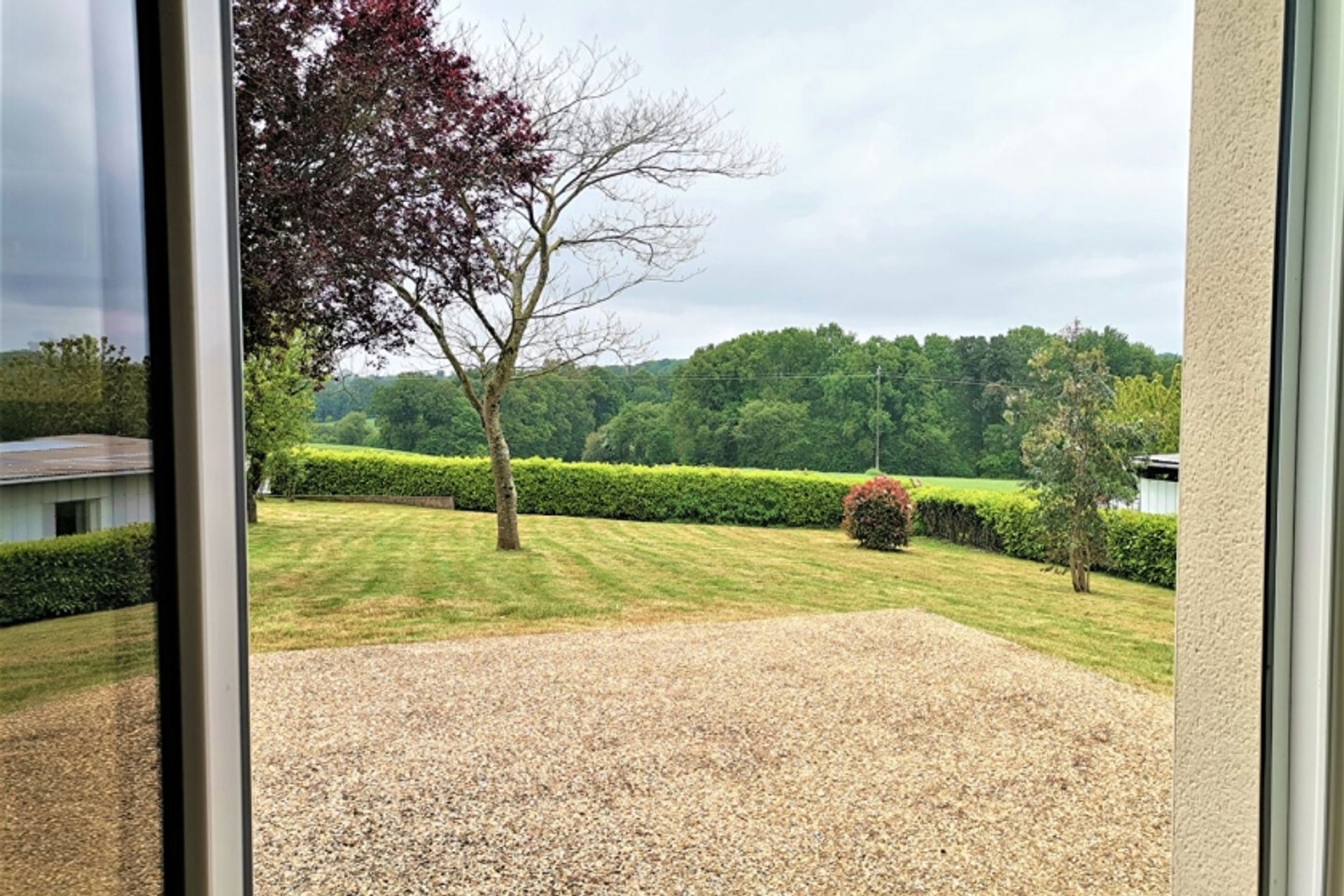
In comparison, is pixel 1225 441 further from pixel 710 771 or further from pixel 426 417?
pixel 426 417

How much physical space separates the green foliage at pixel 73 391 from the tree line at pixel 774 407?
559 cm

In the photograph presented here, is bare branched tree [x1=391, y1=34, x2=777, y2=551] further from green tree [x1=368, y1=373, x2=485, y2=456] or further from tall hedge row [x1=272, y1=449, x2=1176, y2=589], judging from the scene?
tall hedge row [x1=272, y1=449, x2=1176, y2=589]

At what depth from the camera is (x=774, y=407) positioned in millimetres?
7172

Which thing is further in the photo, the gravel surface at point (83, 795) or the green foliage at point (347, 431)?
the green foliage at point (347, 431)

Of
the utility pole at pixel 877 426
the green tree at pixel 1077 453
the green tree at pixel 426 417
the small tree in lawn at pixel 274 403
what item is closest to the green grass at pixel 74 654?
the small tree in lawn at pixel 274 403

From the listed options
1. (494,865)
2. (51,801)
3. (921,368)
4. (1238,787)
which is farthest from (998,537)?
(51,801)

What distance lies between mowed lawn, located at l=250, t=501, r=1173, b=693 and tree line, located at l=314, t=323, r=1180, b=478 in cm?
60

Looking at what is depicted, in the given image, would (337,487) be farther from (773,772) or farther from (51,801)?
(51,801)

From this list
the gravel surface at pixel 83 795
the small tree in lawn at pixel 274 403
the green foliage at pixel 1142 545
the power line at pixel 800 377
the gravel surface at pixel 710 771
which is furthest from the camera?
the power line at pixel 800 377

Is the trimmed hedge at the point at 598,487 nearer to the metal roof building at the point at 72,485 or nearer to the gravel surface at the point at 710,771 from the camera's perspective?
the gravel surface at the point at 710,771

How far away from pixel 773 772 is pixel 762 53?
19.5 ft

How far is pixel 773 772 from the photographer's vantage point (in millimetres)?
2984

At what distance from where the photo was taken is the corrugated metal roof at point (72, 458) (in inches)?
20.1

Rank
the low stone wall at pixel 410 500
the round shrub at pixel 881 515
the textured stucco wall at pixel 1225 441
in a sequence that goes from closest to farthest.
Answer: the textured stucco wall at pixel 1225 441, the low stone wall at pixel 410 500, the round shrub at pixel 881 515
